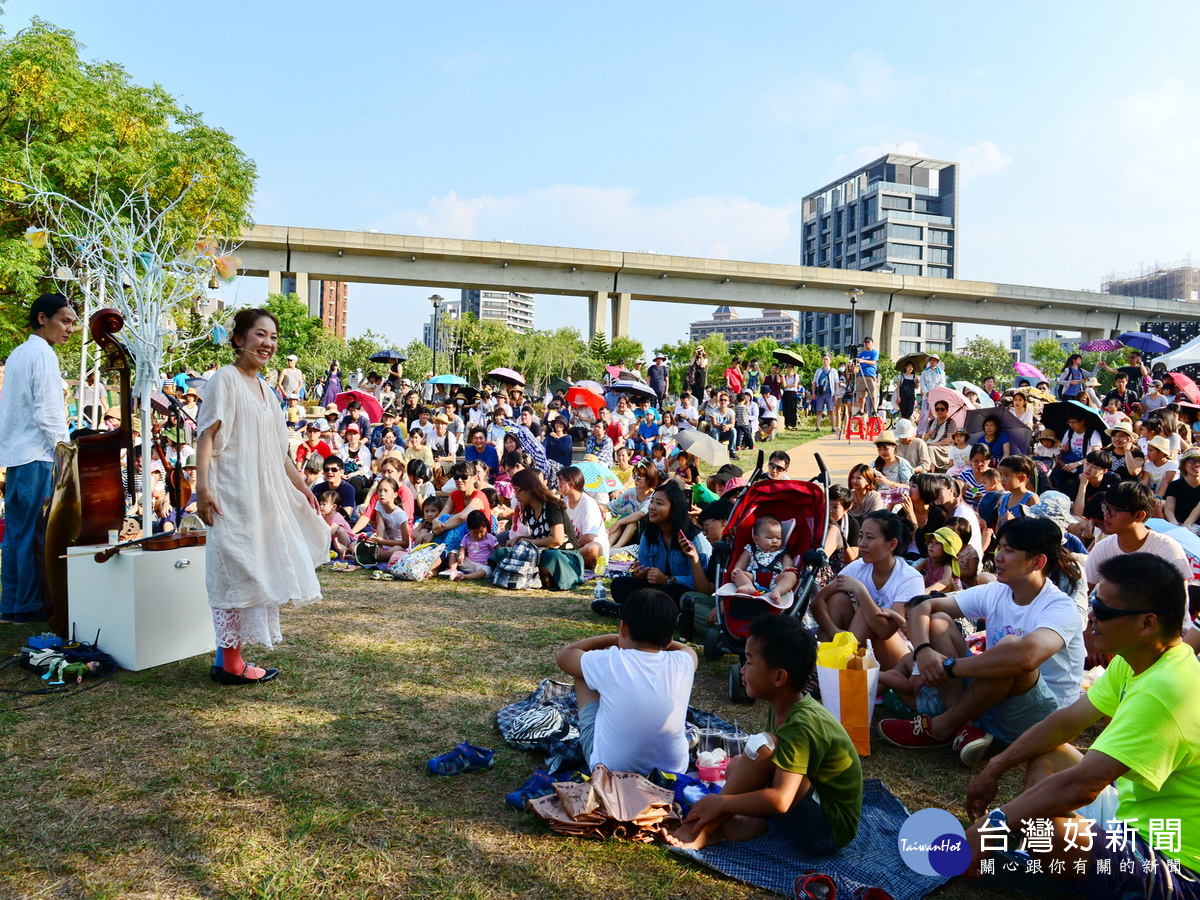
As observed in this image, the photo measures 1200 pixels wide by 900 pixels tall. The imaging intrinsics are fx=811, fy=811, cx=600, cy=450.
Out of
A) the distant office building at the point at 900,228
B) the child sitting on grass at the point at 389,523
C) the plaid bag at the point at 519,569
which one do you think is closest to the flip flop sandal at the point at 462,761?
the plaid bag at the point at 519,569

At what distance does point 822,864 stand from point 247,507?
3081mm

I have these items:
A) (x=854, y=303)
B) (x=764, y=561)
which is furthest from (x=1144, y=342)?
(x=764, y=561)

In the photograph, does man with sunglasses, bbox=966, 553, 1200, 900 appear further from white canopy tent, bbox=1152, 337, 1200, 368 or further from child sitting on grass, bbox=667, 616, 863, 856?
white canopy tent, bbox=1152, 337, 1200, 368

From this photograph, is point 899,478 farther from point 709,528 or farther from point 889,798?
point 889,798

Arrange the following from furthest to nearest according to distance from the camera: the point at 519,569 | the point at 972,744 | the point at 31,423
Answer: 1. the point at 519,569
2. the point at 31,423
3. the point at 972,744

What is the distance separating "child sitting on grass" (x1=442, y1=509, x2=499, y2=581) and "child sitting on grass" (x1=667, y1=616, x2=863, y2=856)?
495 cm

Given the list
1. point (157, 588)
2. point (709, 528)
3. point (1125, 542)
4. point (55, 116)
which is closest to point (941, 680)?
point (1125, 542)

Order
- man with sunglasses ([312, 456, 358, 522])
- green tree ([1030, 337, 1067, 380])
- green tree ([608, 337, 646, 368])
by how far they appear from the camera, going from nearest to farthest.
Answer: man with sunglasses ([312, 456, 358, 522]) < green tree ([608, 337, 646, 368]) < green tree ([1030, 337, 1067, 380])

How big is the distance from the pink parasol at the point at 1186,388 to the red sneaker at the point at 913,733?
12968mm

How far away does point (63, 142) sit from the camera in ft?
41.7

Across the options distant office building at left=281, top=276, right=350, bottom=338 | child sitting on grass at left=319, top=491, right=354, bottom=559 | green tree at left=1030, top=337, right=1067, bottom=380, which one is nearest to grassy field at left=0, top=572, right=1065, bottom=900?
child sitting on grass at left=319, top=491, right=354, bottom=559

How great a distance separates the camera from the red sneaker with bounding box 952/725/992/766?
3703 millimetres

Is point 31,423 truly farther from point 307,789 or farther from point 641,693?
point 641,693

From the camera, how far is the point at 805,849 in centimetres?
288
